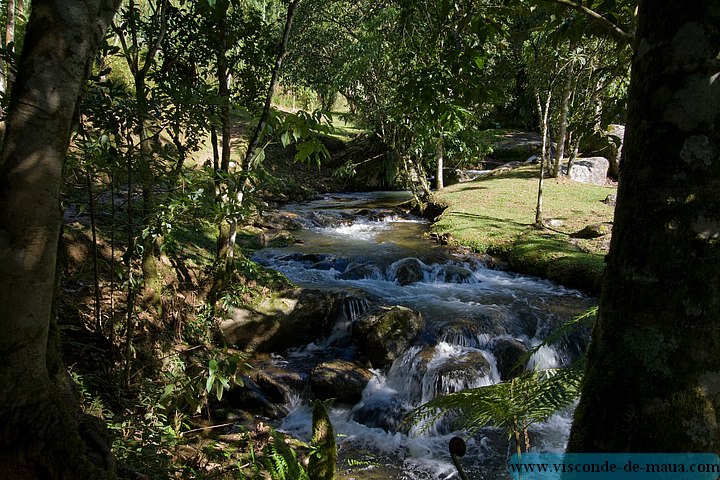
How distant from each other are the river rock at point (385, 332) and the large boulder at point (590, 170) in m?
14.1

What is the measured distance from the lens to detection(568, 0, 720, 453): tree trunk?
1.08m

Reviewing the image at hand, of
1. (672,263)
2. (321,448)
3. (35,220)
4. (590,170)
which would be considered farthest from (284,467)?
(590,170)

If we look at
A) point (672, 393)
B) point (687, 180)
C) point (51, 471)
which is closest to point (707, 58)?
point (687, 180)

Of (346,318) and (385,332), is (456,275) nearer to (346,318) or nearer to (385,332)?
(346,318)

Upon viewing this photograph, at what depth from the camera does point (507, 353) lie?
667 cm

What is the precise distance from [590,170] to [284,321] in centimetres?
1664

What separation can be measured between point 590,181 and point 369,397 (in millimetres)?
16338

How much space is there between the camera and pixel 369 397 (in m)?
6.00

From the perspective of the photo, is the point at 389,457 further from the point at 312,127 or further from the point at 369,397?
the point at 312,127

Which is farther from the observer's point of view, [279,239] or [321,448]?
[279,239]

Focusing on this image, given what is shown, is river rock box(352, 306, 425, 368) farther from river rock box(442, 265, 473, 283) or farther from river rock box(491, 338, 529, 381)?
river rock box(442, 265, 473, 283)

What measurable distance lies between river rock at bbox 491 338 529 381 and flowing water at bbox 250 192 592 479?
0.23ft

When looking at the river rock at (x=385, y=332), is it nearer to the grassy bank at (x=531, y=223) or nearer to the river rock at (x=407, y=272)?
the river rock at (x=407, y=272)

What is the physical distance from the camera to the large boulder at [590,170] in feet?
60.0
